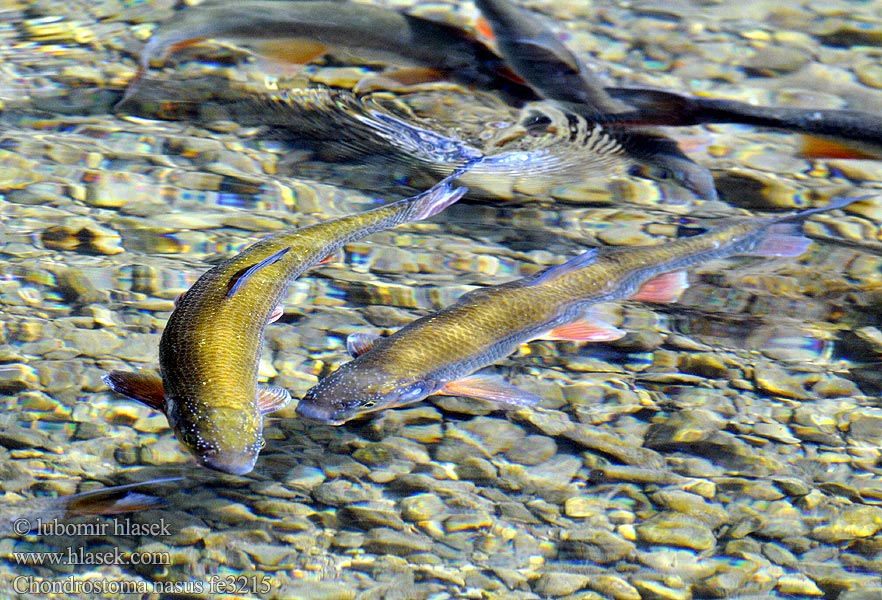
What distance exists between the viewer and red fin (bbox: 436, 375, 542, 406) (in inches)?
131

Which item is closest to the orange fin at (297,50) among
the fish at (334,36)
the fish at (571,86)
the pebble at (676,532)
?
the fish at (334,36)

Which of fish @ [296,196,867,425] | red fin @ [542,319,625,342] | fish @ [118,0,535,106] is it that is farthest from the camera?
fish @ [118,0,535,106]

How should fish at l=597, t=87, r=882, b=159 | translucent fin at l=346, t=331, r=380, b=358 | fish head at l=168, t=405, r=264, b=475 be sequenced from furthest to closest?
fish at l=597, t=87, r=882, b=159, translucent fin at l=346, t=331, r=380, b=358, fish head at l=168, t=405, r=264, b=475

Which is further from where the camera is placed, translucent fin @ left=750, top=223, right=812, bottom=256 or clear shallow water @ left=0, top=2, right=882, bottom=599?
translucent fin @ left=750, top=223, right=812, bottom=256

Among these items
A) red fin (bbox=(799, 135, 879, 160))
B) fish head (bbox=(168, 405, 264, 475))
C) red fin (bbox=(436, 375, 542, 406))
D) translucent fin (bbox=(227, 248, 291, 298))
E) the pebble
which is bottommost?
the pebble

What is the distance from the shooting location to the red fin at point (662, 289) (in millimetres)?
4062

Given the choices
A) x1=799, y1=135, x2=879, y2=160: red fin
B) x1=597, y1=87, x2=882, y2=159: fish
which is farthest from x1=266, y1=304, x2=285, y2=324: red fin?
x1=799, y1=135, x2=879, y2=160: red fin

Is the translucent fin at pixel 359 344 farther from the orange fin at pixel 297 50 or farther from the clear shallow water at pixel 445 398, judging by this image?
the orange fin at pixel 297 50

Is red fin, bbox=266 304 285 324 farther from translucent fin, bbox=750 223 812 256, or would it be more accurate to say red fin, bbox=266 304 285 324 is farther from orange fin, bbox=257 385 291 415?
translucent fin, bbox=750 223 812 256

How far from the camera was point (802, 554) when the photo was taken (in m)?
2.99

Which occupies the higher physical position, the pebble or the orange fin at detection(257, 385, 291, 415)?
the orange fin at detection(257, 385, 291, 415)

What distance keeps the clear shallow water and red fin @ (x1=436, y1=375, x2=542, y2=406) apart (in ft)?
0.54

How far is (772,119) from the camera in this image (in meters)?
5.52

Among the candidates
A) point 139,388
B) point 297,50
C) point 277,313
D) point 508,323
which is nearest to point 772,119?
point 508,323
